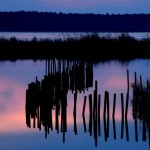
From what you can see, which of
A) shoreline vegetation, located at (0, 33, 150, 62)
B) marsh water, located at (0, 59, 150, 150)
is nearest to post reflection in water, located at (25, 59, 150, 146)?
marsh water, located at (0, 59, 150, 150)

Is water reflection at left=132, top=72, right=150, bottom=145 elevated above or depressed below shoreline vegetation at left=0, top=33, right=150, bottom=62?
below

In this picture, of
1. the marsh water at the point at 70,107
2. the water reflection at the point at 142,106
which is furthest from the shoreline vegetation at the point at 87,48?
A: the water reflection at the point at 142,106

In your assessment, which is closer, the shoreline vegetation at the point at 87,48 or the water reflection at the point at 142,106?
the water reflection at the point at 142,106

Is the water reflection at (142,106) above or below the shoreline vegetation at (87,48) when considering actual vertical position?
below

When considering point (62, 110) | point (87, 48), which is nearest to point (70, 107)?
point (62, 110)

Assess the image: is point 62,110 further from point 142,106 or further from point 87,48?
point 87,48

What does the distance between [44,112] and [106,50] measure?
15.9 meters

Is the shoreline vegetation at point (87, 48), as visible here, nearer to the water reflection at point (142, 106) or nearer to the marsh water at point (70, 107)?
the marsh water at point (70, 107)

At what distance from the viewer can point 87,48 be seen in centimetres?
2745

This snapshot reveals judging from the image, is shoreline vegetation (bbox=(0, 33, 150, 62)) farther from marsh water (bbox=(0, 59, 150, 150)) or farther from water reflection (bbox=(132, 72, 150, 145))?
water reflection (bbox=(132, 72, 150, 145))

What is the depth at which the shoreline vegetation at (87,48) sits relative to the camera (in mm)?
27547

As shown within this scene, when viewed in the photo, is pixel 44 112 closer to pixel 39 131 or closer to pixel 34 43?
pixel 39 131

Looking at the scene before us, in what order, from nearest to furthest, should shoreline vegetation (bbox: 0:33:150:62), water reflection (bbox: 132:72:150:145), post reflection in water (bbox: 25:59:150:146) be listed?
1. post reflection in water (bbox: 25:59:150:146)
2. water reflection (bbox: 132:72:150:145)
3. shoreline vegetation (bbox: 0:33:150:62)

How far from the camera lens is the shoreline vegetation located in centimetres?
2755
